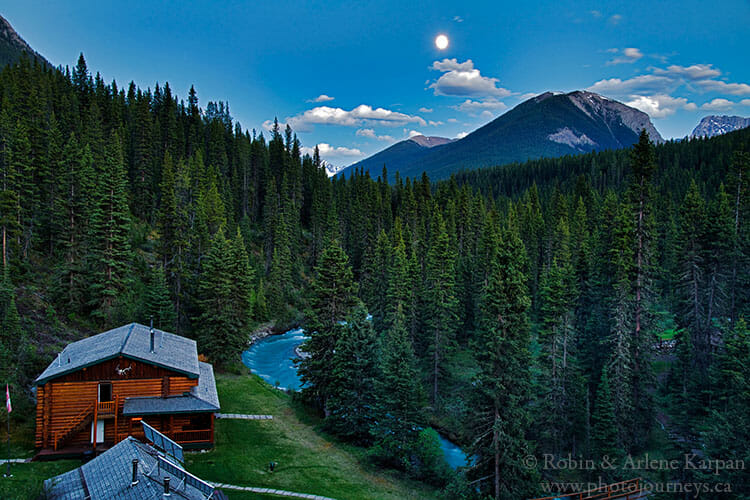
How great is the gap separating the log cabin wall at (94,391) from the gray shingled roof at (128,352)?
49cm

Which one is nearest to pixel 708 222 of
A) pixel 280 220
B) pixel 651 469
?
pixel 651 469

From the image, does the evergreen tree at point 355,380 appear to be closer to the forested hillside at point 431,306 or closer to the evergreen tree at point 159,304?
the forested hillside at point 431,306

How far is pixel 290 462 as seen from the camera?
27.0 meters

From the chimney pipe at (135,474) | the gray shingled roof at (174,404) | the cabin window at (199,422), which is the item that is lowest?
the cabin window at (199,422)

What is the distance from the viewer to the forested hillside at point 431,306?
26000 millimetres

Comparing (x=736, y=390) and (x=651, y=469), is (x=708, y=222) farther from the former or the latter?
(x=651, y=469)

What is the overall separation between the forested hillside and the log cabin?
240 inches

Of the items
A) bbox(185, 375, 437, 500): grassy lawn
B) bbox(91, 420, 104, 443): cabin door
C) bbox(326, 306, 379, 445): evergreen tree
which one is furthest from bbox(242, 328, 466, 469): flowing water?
bbox(91, 420, 104, 443): cabin door

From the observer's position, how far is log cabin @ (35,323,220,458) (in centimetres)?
2484

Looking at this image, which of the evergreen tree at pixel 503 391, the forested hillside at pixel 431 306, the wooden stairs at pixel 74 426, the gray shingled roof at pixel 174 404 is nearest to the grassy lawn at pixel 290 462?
the forested hillside at pixel 431 306

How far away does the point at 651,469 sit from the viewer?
29.8 meters

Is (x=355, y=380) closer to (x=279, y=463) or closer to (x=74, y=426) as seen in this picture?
(x=279, y=463)

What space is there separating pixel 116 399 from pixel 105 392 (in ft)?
3.64

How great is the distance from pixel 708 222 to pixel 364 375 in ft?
117
